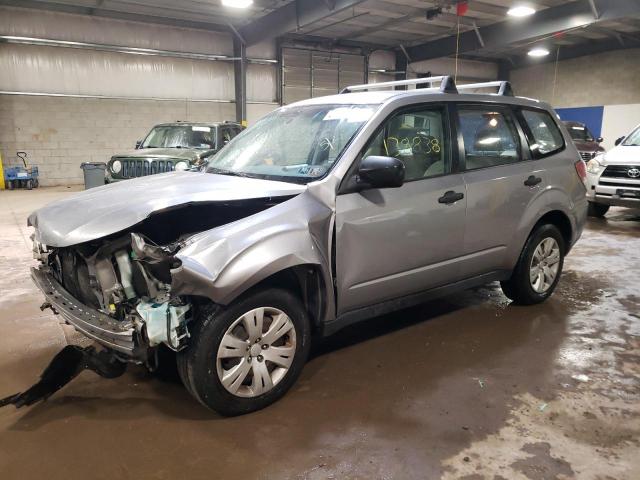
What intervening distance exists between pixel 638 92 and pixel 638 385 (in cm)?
1885

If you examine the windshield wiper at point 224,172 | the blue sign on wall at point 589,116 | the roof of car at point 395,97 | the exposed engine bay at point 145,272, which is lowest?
the exposed engine bay at point 145,272

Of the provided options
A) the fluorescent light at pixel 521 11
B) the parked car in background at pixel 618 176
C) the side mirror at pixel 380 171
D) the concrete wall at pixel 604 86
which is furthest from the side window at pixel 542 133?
the concrete wall at pixel 604 86

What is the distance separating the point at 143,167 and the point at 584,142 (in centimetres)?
1126

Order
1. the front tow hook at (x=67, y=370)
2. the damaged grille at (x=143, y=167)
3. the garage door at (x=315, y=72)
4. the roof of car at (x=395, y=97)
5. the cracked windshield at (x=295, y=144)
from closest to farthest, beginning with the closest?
1. the front tow hook at (x=67, y=370)
2. the cracked windshield at (x=295, y=144)
3. the roof of car at (x=395, y=97)
4. the damaged grille at (x=143, y=167)
5. the garage door at (x=315, y=72)

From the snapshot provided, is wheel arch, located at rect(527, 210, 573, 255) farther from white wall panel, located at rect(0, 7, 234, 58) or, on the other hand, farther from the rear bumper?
white wall panel, located at rect(0, 7, 234, 58)

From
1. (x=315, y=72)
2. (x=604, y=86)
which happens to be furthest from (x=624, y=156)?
(x=604, y=86)

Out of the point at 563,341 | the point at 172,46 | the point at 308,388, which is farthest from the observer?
the point at 172,46

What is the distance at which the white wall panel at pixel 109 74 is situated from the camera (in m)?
13.3

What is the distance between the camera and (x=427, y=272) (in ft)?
10.9

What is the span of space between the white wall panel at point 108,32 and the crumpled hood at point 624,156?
11930mm

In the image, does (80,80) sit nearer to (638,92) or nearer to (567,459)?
(567,459)

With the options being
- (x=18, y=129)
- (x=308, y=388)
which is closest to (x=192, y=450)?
(x=308, y=388)

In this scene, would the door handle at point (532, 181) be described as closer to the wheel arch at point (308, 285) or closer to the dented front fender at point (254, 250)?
the dented front fender at point (254, 250)

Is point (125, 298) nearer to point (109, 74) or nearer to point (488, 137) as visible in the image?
point (488, 137)
